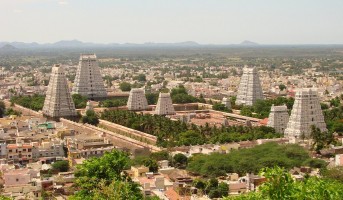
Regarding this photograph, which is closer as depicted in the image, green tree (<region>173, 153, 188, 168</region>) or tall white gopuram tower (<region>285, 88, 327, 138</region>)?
green tree (<region>173, 153, 188, 168</region>)

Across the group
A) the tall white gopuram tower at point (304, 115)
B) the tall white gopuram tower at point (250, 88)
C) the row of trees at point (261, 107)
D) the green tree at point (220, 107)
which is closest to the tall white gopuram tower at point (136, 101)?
the green tree at point (220, 107)

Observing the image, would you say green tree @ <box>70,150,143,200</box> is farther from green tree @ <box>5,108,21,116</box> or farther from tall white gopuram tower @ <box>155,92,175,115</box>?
green tree @ <box>5,108,21,116</box>

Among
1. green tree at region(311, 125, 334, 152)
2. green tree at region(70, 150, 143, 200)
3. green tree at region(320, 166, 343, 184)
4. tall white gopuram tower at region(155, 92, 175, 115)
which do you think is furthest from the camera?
tall white gopuram tower at region(155, 92, 175, 115)

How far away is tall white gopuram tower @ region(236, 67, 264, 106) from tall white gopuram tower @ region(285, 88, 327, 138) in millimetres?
19035

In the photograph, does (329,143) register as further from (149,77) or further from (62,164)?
(149,77)

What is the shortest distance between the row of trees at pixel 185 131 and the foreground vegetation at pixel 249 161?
5.72 m

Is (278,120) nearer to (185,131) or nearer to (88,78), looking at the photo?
(185,131)

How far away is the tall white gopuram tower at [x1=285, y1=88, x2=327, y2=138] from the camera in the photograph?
4294 cm

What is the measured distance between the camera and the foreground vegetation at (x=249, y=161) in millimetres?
31906

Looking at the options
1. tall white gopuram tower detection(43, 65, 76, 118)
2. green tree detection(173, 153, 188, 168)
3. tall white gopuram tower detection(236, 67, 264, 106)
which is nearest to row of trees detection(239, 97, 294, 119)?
tall white gopuram tower detection(236, 67, 264, 106)

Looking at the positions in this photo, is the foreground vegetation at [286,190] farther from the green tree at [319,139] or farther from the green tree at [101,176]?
the green tree at [319,139]

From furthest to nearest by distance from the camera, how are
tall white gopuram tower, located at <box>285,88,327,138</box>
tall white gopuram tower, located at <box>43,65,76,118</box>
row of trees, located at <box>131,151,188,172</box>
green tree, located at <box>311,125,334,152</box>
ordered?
tall white gopuram tower, located at <box>43,65,76,118</box>, tall white gopuram tower, located at <box>285,88,327,138</box>, green tree, located at <box>311,125,334,152</box>, row of trees, located at <box>131,151,188,172</box>

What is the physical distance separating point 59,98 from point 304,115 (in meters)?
22.9

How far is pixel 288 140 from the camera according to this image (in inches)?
1598
